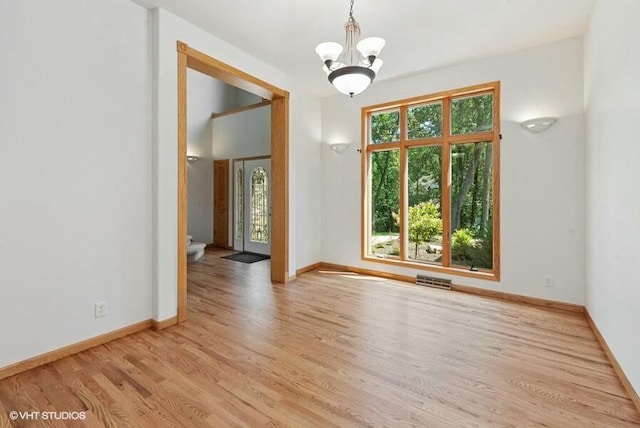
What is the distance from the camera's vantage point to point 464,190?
13.7ft

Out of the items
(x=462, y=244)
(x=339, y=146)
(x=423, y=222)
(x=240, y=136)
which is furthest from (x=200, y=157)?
(x=462, y=244)

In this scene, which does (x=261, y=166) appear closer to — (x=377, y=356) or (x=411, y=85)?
(x=411, y=85)

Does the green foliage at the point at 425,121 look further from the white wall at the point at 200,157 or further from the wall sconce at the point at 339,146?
the white wall at the point at 200,157

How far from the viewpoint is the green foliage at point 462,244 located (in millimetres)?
4176

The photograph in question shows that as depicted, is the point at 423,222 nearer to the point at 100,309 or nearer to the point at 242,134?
the point at 100,309

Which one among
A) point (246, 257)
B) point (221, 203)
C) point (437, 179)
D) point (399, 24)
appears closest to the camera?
point (399, 24)

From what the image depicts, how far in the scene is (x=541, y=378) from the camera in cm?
213

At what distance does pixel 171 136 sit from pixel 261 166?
396 centimetres

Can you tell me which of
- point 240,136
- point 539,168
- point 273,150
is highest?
point 240,136

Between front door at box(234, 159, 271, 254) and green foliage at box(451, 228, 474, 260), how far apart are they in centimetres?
387

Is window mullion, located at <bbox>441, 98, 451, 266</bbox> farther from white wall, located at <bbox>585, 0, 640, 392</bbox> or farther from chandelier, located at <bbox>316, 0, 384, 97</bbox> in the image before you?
chandelier, located at <bbox>316, 0, 384, 97</bbox>

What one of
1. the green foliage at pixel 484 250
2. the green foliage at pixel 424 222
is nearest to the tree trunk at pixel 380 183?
the green foliage at pixel 424 222

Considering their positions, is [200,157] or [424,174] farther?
[200,157]

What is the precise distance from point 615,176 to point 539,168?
1400mm
